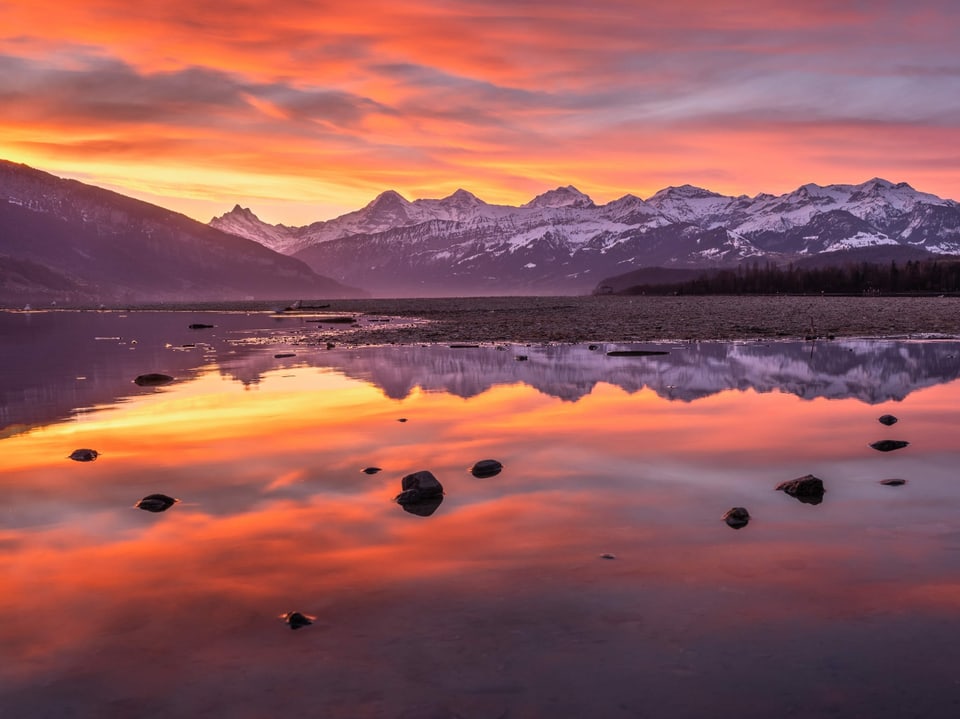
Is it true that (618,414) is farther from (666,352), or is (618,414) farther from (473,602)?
(666,352)

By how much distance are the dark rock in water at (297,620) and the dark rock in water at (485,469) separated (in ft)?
25.0

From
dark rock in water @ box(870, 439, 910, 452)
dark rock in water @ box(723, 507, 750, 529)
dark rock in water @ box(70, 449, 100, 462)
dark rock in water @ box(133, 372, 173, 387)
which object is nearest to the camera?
dark rock in water @ box(723, 507, 750, 529)

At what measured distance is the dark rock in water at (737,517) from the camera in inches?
508

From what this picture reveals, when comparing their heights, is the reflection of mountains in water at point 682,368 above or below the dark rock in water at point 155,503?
below

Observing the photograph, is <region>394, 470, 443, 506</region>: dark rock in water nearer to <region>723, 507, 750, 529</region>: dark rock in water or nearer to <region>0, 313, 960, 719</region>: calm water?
<region>0, 313, 960, 719</region>: calm water

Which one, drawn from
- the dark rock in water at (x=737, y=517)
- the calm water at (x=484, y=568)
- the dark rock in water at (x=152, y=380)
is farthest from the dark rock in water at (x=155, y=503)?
the dark rock in water at (x=152, y=380)

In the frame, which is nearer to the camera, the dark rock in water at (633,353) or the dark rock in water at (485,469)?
the dark rock in water at (485,469)

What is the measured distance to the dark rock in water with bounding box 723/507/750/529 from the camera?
1289cm

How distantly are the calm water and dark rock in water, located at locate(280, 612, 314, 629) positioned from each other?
111mm

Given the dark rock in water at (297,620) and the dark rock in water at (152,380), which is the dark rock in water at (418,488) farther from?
the dark rock in water at (152,380)

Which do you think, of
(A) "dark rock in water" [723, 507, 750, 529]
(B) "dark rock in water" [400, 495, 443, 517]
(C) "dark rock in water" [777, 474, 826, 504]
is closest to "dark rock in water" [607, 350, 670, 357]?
(C) "dark rock in water" [777, 474, 826, 504]

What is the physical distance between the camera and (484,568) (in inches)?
436

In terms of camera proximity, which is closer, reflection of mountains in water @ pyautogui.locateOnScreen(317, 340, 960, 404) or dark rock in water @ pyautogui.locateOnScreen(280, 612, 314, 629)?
dark rock in water @ pyautogui.locateOnScreen(280, 612, 314, 629)

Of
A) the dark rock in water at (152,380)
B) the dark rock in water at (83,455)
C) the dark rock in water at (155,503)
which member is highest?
the dark rock in water at (155,503)
